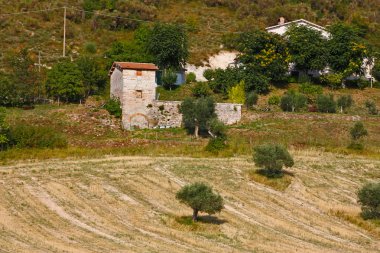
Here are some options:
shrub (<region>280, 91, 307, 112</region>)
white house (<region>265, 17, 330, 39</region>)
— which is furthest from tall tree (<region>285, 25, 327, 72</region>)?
shrub (<region>280, 91, 307, 112</region>)

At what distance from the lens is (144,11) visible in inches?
3679

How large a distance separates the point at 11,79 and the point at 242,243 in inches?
1514

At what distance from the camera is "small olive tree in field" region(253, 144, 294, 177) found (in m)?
44.1

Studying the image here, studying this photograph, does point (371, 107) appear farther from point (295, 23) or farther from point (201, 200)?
point (201, 200)

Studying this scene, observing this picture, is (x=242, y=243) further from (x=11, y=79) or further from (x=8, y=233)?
(x=11, y=79)

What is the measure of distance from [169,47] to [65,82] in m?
11.4

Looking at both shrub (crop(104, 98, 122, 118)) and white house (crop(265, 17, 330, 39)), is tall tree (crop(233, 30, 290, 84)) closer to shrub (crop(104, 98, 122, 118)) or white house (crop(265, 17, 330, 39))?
white house (crop(265, 17, 330, 39))

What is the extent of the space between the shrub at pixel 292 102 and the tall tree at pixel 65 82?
1798cm

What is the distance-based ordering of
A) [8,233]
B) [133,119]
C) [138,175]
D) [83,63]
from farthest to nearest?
[83,63] → [133,119] → [138,175] → [8,233]

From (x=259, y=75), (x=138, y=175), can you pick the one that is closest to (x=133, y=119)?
(x=259, y=75)

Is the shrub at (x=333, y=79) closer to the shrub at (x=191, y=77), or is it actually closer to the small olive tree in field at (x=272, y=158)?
the shrub at (x=191, y=77)

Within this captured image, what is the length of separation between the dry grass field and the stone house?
1160 cm

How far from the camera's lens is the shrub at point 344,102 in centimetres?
6538

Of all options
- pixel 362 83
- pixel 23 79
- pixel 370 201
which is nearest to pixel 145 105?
pixel 23 79
